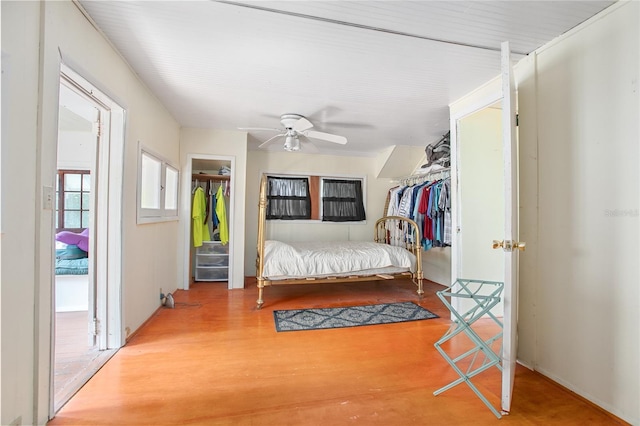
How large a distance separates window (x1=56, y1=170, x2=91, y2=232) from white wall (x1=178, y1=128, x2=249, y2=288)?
69.9 inches

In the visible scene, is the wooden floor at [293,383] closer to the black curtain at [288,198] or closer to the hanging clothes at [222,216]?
the hanging clothes at [222,216]

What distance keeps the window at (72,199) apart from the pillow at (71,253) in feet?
3.92

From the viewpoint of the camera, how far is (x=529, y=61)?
1881mm

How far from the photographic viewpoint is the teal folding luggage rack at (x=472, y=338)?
1390 millimetres

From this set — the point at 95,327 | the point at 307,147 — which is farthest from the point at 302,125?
the point at 95,327

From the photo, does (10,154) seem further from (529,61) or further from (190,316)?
(529,61)

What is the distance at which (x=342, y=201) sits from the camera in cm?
492

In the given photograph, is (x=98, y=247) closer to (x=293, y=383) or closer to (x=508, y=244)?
(x=293, y=383)

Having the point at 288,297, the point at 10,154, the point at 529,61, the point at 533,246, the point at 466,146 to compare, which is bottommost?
the point at 288,297

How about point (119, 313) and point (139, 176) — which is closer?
point (119, 313)

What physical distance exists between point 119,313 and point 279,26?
2.41 meters

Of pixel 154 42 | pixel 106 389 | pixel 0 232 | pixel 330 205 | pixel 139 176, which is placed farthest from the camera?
pixel 330 205

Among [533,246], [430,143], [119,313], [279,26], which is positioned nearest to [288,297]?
[119,313]

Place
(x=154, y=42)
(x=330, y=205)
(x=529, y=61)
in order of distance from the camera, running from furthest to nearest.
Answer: (x=330, y=205)
(x=529, y=61)
(x=154, y=42)
